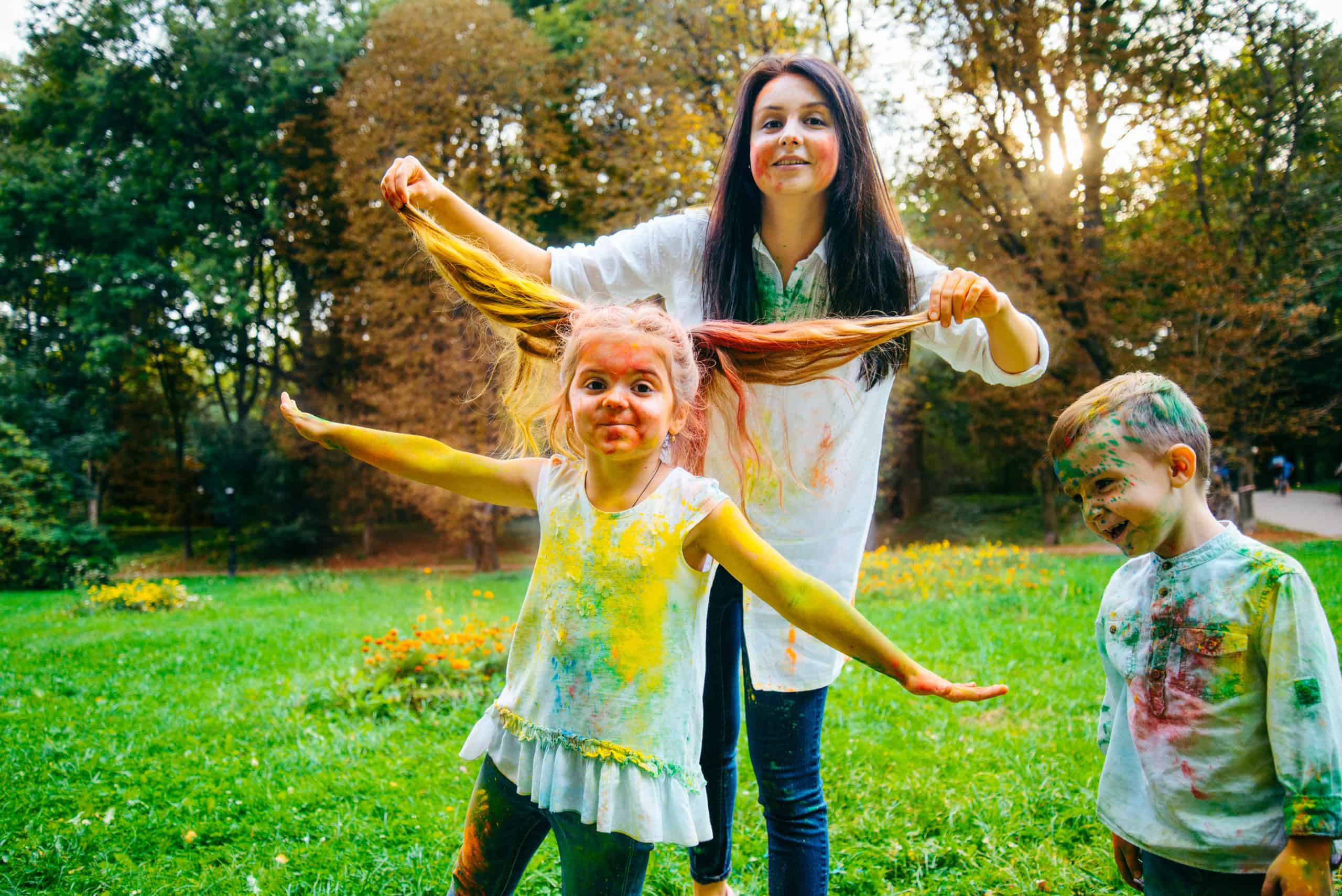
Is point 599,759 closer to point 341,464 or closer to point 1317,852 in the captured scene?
point 1317,852

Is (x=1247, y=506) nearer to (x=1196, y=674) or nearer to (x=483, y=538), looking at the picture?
(x=483, y=538)

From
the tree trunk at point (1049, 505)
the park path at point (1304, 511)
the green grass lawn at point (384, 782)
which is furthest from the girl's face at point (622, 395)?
the tree trunk at point (1049, 505)

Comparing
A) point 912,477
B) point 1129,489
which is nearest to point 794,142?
point 1129,489

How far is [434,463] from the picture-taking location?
1.92 metres

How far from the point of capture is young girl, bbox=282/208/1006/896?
1693 mm

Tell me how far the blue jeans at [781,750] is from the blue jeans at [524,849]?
440 millimetres

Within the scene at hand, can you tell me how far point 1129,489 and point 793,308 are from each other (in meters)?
0.90

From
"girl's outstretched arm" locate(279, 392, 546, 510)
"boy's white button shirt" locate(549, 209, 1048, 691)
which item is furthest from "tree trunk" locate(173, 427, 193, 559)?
"boy's white button shirt" locate(549, 209, 1048, 691)

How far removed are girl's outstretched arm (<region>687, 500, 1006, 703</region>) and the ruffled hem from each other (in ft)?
1.39

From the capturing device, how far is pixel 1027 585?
833 cm

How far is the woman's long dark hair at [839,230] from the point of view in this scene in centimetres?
212

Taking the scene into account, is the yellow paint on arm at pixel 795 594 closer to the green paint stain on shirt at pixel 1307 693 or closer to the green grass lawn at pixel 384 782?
the green paint stain on shirt at pixel 1307 693

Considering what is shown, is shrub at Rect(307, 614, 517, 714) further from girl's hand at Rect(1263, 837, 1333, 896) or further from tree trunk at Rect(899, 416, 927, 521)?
tree trunk at Rect(899, 416, 927, 521)

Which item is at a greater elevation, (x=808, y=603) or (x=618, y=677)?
(x=808, y=603)
